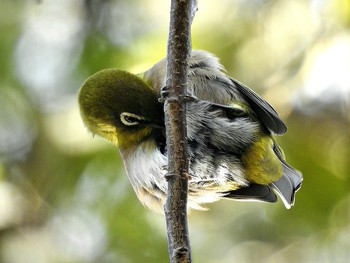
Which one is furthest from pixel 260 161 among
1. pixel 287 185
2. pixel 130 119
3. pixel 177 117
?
pixel 177 117

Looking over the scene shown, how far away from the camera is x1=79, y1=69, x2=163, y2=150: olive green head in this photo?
3.43 metres

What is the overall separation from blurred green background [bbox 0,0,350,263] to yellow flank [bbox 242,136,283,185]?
847 millimetres

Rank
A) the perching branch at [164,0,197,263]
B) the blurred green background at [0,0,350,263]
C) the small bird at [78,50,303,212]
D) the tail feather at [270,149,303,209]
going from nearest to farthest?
the perching branch at [164,0,197,263] < the small bird at [78,50,303,212] < the tail feather at [270,149,303,209] < the blurred green background at [0,0,350,263]

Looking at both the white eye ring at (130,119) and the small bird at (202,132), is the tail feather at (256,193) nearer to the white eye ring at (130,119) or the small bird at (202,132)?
the small bird at (202,132)

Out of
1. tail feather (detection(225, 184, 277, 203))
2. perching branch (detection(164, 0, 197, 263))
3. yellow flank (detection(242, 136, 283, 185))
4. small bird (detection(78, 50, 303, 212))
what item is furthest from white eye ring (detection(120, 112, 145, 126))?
perching branch (detection(164, 0, 197, 263))

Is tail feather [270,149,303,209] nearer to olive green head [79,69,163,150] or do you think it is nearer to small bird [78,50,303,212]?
small bird [78,50,303,212]

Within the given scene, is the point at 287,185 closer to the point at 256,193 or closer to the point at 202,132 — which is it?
the point at 256,193

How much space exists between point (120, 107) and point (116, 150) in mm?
969

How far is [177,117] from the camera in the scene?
257 centimetres

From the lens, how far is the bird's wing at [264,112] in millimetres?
3428

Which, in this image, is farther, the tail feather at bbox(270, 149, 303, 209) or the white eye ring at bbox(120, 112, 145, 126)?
the tail feather at bbox(270, 149, 303, 209)

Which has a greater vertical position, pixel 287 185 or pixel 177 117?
pixel 287 185

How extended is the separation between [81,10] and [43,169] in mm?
1256

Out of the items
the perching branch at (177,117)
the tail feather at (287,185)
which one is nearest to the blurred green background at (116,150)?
the tail feather at (287,185)
